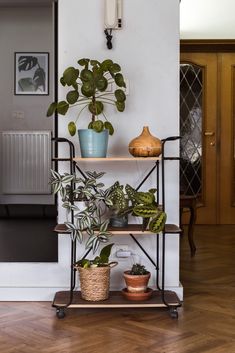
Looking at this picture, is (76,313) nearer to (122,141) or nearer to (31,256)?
(31,256)

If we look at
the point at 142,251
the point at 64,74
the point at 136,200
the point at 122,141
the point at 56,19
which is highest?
the point at 56,19

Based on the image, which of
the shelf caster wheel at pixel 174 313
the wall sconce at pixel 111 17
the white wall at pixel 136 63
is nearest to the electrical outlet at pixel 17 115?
the white wall at pixel 136 63

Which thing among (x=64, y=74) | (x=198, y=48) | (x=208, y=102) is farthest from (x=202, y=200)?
(x=64, y=74)

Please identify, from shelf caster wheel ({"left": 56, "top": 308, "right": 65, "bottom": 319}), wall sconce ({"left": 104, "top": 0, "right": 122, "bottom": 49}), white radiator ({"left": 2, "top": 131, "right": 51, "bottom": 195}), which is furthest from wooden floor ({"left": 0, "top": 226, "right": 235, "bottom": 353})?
white radiator ({"left": 2, "top": 131, "right": 51, "bottom": 195})

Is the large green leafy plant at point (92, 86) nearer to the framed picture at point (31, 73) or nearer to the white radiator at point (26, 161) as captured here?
the white radiator at point (26, 161)

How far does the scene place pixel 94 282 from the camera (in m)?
3.29

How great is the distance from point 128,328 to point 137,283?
0.34 metres

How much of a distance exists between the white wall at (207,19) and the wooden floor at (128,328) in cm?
295

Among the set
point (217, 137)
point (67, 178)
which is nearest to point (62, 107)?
point (67, 178)

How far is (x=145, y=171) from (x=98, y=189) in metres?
0.31

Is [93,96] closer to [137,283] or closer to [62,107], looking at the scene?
[62,107]

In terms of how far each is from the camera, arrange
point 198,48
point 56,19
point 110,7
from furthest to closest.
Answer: point 198,48, point 56,19, point 110,7

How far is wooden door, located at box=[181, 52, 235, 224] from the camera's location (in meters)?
7.29

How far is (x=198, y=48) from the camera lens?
7.22m
